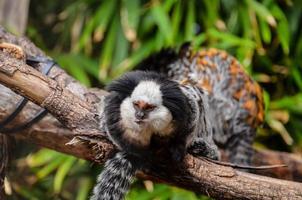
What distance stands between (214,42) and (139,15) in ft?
1.42

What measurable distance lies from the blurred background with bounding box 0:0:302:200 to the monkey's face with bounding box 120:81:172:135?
133 centimetres

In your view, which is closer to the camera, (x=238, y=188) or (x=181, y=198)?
(x=238, y=188)

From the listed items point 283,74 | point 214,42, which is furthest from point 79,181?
point 283,74

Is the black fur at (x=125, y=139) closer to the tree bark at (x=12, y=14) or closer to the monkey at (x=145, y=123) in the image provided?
the monkey at (x=145, y=123)

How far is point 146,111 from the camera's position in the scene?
1.50m

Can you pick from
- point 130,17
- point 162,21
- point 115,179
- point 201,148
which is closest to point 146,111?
point 115,179

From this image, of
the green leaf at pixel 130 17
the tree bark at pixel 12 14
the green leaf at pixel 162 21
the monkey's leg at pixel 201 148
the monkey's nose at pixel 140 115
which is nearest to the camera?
the monkey's nose at pixel 140 115

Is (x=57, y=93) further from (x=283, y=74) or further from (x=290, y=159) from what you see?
(x=283, y=74)

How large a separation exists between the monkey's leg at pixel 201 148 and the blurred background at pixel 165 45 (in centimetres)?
100

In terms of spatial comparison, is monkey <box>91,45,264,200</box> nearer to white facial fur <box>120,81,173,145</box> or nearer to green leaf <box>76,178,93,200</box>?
white facial fur <box>120,81,173,145</box>

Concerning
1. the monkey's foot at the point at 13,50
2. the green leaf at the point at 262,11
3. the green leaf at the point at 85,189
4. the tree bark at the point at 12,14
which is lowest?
the green leaf at the point at 85,189

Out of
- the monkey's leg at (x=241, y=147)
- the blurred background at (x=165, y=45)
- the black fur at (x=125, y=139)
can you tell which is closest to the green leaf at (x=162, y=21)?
the blurred background at (x=165, y=45)

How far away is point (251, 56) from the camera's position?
3.05m

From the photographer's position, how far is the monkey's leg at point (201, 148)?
1.78 m
